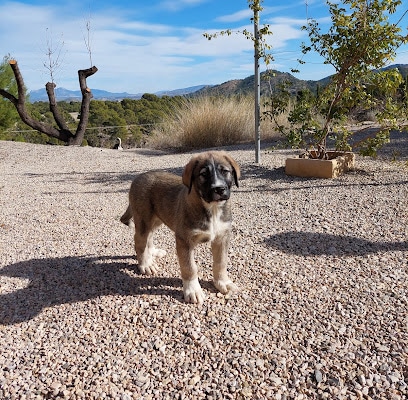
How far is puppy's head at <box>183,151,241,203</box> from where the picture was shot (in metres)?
2.73

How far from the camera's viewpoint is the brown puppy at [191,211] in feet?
9.36


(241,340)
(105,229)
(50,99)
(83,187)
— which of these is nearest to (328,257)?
(241,340)

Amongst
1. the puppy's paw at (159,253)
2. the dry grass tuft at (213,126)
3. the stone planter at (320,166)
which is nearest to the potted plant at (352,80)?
the stone planter at (320,166)

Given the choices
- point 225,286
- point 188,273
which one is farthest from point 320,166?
point 188,273

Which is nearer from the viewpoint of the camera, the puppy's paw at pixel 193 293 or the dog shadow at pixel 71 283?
the puppy's paw at pixel 193 293

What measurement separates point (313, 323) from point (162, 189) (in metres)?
1.70

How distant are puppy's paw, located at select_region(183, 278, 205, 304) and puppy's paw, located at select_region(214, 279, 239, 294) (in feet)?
0.67

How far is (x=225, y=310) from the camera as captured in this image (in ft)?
10.3

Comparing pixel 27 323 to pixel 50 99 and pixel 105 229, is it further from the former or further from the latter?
pixel 50 99

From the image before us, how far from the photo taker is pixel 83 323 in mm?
3037

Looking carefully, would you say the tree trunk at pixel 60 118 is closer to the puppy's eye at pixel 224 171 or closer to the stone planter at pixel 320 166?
the stone planter at pixel 320 166

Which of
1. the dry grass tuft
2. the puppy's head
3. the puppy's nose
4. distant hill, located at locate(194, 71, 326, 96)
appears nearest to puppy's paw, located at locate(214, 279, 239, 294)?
the puppy's head

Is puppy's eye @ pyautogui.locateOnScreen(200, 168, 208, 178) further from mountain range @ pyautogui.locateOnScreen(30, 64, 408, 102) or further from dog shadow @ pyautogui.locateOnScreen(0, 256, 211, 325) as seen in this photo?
mountain range @ pyautogui.locateOnScreen(30, 64, 408, 102)

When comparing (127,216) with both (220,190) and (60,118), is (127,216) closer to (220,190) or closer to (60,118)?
(220,190)
